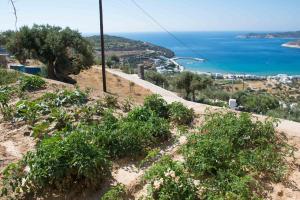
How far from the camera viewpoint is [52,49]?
2331cm

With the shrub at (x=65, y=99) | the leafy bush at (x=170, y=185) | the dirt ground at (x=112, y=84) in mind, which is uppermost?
the shrub at (x=65, y=99)

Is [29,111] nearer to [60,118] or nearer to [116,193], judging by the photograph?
[60,118]

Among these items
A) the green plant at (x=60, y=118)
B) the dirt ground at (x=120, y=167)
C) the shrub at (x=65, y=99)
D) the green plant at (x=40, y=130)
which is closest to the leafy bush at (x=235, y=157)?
the dirt ground at (x=120, y=167)

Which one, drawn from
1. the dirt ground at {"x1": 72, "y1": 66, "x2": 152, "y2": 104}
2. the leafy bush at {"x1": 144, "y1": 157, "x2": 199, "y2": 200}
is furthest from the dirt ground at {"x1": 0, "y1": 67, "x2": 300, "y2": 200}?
the dirt ground at {"x1": 72, "y1": 66, "x2": 152, "y2": 104}

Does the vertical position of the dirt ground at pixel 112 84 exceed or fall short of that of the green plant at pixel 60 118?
it falls short

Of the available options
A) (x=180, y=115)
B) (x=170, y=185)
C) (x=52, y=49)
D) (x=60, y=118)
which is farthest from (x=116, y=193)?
(x=52, y=49)

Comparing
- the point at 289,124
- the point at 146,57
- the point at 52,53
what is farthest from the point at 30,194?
the point at 146,57

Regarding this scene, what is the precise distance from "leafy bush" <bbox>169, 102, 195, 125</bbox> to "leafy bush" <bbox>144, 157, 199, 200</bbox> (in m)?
3.28

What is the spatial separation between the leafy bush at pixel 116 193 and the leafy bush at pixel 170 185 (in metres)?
0.52

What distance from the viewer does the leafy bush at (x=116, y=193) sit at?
5.44 meters

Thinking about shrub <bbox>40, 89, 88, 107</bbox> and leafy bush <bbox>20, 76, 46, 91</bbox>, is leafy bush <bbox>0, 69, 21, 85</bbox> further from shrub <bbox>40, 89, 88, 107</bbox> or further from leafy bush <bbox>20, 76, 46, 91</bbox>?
shrub <bbox>40, 89, 88, 107</bbox>

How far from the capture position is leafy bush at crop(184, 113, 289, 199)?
5.50 metres

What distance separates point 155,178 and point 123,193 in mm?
627

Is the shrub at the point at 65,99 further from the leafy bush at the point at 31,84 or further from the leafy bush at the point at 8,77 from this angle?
the leafy bush at the point at 8,77
